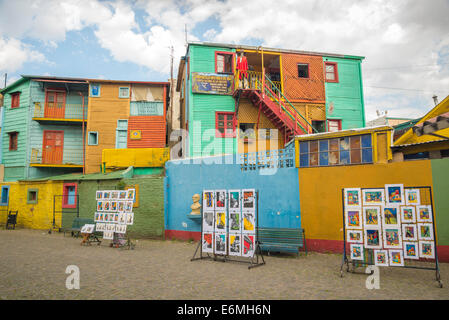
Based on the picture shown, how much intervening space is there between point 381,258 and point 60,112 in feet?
77.6

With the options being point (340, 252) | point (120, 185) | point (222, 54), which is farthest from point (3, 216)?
point (340, 252)

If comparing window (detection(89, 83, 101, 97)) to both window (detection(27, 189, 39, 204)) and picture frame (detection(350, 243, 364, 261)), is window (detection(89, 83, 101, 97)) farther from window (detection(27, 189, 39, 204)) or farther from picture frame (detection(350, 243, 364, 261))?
picture frame (detection(350, 243, 364, 261))

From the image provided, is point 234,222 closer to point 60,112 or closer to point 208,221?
point 208,221

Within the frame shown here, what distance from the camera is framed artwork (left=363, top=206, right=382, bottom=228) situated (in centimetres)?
816

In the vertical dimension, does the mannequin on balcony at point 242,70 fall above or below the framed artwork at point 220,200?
above

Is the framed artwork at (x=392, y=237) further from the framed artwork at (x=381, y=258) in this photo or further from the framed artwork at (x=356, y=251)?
the framed artwork at (x=356, y=251)

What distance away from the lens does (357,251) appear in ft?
27.3

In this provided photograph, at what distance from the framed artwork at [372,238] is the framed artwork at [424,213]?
3.26ft

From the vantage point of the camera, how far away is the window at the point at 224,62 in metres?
19.3

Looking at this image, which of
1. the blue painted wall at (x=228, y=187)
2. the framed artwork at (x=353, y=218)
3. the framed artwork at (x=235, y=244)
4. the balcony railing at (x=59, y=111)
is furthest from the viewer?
the balcony railing at (x=59, y=111)

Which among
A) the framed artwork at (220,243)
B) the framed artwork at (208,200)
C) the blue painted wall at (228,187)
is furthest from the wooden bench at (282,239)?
the framed artwork at (208,200)

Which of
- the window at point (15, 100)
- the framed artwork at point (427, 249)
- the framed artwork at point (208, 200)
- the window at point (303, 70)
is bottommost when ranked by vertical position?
the framed artwork at point (427, 249)

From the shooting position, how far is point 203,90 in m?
18.8

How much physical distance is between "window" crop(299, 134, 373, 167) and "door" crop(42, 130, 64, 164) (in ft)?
63.0
